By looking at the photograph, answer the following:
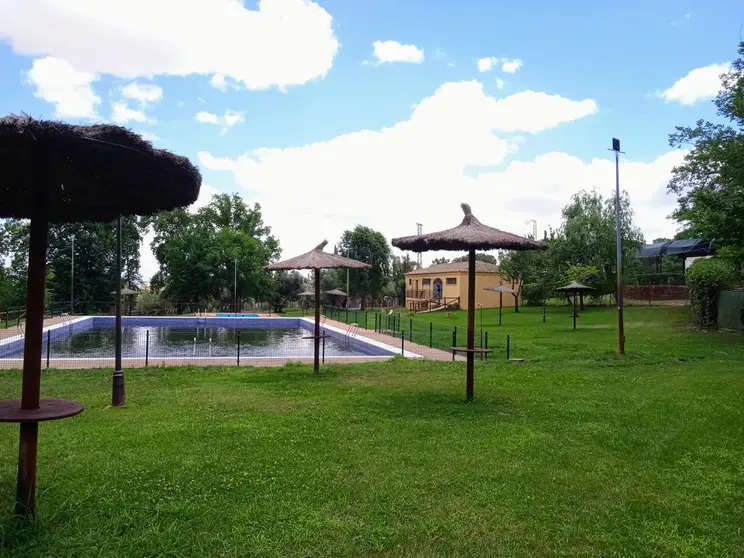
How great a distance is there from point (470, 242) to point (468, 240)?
0.12ft

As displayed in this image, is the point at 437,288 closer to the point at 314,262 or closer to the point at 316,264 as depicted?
the point at 314,262

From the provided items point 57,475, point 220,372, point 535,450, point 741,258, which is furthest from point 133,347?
point 741,258

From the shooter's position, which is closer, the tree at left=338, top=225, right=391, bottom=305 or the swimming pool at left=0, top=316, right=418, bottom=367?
the swimming pool at left=0, top=316, right=418, bottom=367

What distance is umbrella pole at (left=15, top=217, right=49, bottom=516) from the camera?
356 cm

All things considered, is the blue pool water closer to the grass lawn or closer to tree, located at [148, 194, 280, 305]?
the grass lawn

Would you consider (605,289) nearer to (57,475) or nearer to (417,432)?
(417,432)

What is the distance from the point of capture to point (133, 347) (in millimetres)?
18594

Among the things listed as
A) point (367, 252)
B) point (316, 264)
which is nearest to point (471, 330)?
point (316, 264)

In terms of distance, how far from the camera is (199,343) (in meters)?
19.8

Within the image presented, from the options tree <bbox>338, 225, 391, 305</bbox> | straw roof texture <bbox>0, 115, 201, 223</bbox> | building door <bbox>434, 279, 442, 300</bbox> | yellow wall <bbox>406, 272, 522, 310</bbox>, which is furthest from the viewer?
tree <bbox>338, 225, 391, 305</bbox>

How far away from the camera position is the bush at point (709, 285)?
2056 cm

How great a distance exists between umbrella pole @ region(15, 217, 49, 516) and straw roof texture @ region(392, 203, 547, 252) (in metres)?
4.94

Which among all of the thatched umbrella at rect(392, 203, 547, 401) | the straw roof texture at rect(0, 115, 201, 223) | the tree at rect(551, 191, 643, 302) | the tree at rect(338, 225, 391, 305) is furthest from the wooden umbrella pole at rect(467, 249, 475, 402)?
the tree at rect(338, 225, 391, 305)

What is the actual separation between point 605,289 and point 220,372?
2701 cm
